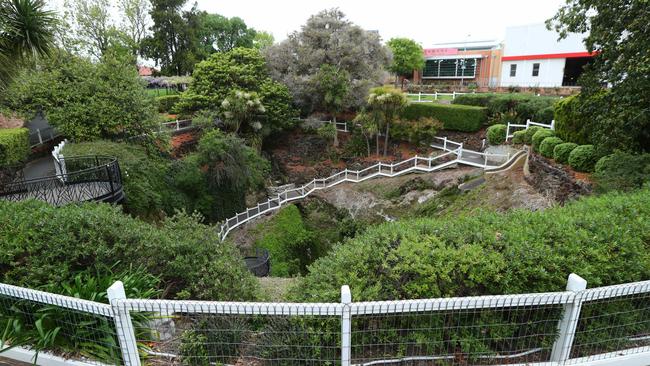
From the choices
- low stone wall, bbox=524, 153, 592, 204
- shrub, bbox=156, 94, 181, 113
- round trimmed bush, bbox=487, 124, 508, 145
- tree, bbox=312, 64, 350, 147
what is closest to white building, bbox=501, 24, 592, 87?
round trimmed bush, bbox=487, 124, 508, 145

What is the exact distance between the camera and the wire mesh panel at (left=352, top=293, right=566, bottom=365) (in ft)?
10.6

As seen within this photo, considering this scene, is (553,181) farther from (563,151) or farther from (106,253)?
(106,253)

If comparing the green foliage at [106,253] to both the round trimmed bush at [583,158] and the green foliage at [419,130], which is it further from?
the green foliage at [419,130]

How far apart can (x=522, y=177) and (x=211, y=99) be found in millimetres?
17241

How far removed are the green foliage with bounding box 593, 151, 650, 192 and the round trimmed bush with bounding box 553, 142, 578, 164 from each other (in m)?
2.46

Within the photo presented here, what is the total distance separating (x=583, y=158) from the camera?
973 centimetres

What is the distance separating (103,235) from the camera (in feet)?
13.6

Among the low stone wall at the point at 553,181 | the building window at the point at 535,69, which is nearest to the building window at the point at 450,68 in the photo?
the building window at the point at 535,69

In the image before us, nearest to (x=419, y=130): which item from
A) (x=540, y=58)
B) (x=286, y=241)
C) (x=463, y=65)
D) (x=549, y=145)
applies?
(x=549, y=145)

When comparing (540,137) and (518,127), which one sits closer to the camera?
(540,137)

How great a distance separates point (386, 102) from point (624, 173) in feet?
43.1

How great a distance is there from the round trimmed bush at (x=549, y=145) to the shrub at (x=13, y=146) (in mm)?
17877

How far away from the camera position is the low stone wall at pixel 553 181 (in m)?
9.32

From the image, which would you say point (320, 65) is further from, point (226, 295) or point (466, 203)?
point (226, 295)
